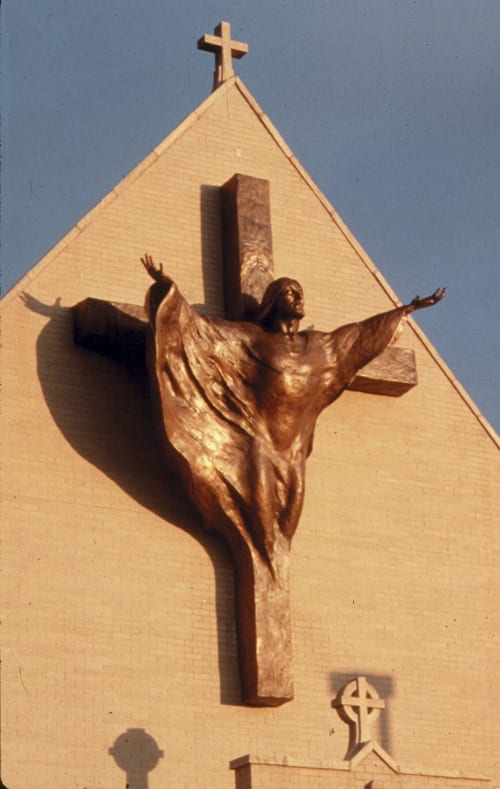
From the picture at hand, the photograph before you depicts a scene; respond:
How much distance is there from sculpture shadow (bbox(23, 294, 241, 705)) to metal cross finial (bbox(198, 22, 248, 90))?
2540 mm

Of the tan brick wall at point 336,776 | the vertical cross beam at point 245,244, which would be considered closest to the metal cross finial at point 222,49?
the vertical cross beam at point 245,244

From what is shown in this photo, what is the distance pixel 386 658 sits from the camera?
15.4 metres

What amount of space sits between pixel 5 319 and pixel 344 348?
2353mm

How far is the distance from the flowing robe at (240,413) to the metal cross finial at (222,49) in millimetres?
2326

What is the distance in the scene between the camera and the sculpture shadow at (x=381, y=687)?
Result: 15.1 m

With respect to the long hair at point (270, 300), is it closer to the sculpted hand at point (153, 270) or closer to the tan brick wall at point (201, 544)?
the tan brick wall at point (201, 544)

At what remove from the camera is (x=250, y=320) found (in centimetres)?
1553

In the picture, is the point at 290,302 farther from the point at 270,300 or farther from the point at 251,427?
the point at 251,427

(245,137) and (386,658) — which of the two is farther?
(245,137)

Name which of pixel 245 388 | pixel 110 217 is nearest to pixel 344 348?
pixel 245 388

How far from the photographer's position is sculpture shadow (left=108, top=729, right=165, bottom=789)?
14141mm

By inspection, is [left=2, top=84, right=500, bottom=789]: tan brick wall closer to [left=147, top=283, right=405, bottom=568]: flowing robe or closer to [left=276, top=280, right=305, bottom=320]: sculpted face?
[left=147, top=283, right=405, bottom=568]: flowing robe

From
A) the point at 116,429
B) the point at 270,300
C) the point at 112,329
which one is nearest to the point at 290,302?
the point at 270,300

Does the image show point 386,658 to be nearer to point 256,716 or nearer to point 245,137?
point 256,716
